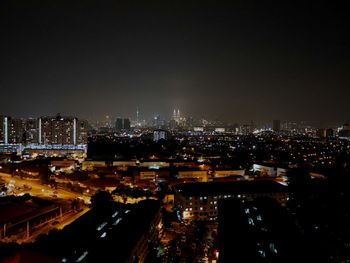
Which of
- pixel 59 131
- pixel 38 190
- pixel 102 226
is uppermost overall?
pixel 59 131

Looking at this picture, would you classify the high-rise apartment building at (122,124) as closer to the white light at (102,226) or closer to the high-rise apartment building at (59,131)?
the high-rise apartment building at (59,131)

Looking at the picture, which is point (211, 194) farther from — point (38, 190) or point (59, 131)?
point (59, 131)

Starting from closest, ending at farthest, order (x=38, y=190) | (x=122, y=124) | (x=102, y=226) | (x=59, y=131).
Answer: (x=102, y=226)
(x=38, y=190)
(x=59, y=131)
(x=122, y=124)

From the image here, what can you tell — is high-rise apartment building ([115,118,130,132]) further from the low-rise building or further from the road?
the low-rise building

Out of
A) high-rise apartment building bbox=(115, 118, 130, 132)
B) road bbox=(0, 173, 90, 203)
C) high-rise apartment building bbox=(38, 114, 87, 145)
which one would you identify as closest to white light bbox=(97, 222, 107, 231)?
road bbox=(0, 173, 90, 203)

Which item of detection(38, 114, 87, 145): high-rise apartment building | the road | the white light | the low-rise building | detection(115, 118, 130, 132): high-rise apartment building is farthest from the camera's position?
detection(115, 118, 130, 132): high-rise apartment building

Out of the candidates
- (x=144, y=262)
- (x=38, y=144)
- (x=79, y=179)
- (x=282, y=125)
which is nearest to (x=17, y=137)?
(x=38, y=144)

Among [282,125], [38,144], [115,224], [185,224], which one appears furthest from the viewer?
[282,125]

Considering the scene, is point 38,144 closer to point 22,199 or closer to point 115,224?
point 22,199

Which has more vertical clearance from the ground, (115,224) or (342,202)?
(342,202)

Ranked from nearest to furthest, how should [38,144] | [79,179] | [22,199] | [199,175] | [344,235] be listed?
[344,235] → [22,199] → [79,179] → [199,175] → [38,144]

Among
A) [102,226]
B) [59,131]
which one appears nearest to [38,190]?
[102,226]
